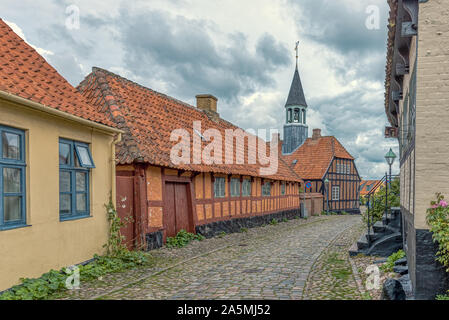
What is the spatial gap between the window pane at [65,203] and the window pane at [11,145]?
4.48ft

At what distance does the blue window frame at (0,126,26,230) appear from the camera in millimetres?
5867

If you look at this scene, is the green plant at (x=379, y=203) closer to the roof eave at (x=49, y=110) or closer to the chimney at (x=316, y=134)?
the roof eave at (x=49, y=110)

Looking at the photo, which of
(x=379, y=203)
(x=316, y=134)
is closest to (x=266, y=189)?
(x=379, y=203)

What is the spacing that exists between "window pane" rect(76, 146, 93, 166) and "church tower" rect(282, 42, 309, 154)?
116ft

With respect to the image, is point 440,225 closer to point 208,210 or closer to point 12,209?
point 12,209

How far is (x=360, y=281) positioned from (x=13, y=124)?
6.13m

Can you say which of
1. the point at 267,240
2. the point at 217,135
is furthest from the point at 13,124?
the point at 217,135

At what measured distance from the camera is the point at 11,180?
241 inches

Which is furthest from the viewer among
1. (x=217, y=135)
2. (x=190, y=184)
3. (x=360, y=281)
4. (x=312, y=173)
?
(x=312, y=173)

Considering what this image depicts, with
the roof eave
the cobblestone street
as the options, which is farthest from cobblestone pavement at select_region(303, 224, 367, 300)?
the roof eave

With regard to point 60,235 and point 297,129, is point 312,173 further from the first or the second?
point 60,235

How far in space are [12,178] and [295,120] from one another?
40.5 metres

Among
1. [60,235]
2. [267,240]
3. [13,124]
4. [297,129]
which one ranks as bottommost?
[267,240]
